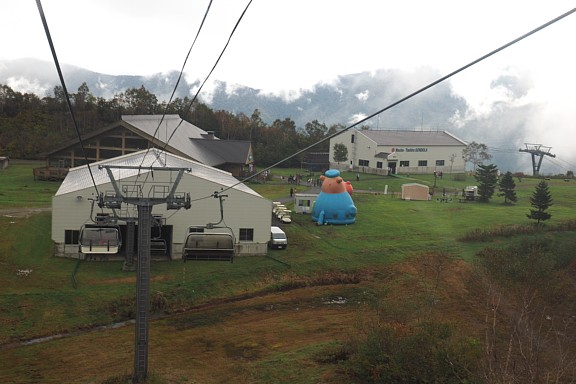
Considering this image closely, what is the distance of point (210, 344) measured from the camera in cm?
1744

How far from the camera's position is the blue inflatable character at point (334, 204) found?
3175 centimetres

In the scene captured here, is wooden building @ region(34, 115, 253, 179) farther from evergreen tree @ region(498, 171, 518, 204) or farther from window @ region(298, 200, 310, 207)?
evergreen tree @ region(498, 171, 518, 204)

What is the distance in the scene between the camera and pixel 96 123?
70.2 meters

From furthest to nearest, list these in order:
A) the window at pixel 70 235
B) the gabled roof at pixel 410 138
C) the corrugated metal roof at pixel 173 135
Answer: the gabled roof at pixel 410 138 → the corrugated metal roof at pixel 173 135 → the window at pixel 70 235

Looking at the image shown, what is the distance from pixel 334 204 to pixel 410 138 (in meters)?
32.7

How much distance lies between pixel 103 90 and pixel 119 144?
124241 mm

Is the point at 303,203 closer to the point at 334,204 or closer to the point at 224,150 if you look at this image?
the point at 334,204

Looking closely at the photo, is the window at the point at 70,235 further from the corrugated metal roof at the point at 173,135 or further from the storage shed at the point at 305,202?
the corrugated metal roof at the point at 173,135

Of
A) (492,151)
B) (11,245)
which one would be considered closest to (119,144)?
(11,245)

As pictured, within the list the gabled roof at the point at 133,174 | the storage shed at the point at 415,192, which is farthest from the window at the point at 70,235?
the storage shed at the point at 415,192

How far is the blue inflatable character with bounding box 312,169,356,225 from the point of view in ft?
104

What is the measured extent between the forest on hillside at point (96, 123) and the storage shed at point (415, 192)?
25.0 m

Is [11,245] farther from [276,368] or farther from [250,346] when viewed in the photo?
[276,368]

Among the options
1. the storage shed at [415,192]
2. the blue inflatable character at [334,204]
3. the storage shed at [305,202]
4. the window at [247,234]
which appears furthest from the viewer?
the storage shed at [415,192]
